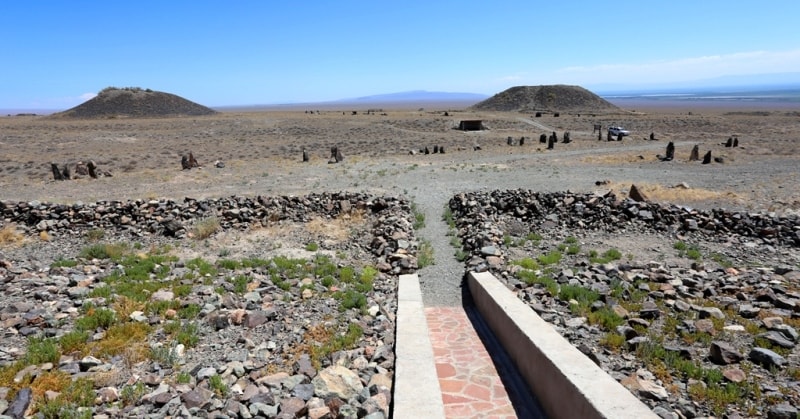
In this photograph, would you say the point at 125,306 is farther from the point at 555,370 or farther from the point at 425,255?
the point at 555,370

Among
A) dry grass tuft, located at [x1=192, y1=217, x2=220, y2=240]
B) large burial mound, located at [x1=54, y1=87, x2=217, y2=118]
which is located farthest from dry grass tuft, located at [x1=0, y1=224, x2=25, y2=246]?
large burial mound, located at [x1=54, y1=87, x2=217, y2=118]

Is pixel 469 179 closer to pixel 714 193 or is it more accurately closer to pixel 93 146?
pixel 714 193

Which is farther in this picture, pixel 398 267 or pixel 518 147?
pixel 518 147

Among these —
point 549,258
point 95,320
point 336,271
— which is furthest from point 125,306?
point 549,258

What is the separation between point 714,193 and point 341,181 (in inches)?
622

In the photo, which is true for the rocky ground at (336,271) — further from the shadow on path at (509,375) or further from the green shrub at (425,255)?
the shadow on path at (509,375)

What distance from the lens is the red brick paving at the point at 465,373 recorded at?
5.38 meters

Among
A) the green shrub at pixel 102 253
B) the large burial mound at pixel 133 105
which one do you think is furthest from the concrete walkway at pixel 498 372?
the large burial mound at pixel 133 105

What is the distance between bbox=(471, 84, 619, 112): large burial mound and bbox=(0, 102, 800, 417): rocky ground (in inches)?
2686

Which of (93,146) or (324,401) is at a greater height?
(93,146)

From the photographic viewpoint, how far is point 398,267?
34.9 feet

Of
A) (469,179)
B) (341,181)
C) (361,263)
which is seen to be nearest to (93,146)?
(341,181)

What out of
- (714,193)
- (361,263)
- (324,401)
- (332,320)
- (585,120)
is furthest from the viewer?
(585,120)

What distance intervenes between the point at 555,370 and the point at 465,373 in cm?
147
